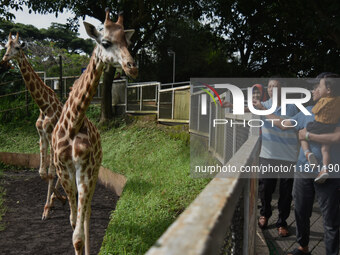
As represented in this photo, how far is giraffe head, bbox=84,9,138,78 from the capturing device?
11.8 feet

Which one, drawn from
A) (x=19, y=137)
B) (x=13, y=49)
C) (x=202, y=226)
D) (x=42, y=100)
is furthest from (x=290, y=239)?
(x=19, y=137)

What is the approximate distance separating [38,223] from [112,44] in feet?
15.1

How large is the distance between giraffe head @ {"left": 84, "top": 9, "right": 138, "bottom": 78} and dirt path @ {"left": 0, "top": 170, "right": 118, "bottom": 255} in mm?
3212

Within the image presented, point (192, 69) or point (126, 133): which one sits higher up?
point (192, 69)

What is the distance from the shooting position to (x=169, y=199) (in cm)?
624

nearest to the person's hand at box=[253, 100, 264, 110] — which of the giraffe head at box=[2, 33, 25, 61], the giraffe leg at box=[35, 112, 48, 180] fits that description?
the giraffe leg at box=[35, 112, 48, 180]

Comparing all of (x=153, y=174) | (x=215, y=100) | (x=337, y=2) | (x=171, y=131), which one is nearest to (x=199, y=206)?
(x=153, y=174)

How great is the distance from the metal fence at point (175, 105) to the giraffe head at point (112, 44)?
29.0 ft

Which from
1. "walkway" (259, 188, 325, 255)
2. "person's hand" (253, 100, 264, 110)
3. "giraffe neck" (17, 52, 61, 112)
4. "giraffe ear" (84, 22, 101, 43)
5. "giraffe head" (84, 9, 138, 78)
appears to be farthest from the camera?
"giraffe neck" (17, 52, 61, 112)

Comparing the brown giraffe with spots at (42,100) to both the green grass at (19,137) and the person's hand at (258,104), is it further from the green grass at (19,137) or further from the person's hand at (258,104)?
the green grass at (19,137)

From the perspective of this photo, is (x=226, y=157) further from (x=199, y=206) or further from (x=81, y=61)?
(x=81, y=61)

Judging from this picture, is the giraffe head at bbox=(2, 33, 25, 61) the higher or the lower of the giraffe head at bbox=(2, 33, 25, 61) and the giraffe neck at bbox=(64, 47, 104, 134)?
the higher

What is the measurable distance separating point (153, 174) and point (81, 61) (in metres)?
31.7

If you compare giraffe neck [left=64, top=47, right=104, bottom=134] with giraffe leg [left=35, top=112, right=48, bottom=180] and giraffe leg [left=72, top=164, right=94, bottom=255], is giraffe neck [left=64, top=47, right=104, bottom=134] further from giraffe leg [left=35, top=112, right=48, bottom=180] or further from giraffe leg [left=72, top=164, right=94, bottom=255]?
giraffe leg [left=35, top=112, right=48, bottom=180]
